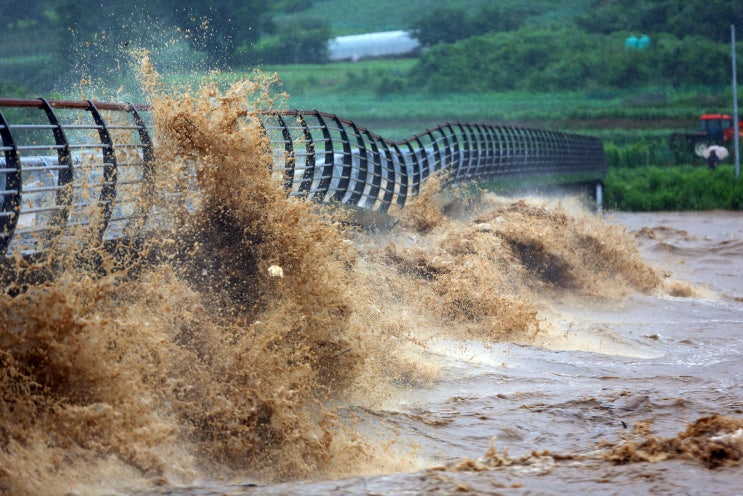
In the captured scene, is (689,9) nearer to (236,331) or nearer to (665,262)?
(665,262)

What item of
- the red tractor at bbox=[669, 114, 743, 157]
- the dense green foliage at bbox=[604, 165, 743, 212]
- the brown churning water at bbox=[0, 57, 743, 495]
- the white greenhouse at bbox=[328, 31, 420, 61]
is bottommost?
the dense green foliage at bbox=[604, 165, 743, 212]

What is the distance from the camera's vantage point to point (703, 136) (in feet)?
180

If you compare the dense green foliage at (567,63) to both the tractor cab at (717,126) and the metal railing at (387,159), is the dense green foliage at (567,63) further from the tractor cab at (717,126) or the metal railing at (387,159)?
the metal railing at (387,159)

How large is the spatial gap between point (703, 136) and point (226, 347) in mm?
52195

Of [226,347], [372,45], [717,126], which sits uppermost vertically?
[372,45]

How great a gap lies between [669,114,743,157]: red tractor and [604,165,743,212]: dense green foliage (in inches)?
212

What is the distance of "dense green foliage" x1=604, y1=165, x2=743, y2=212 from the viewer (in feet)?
144

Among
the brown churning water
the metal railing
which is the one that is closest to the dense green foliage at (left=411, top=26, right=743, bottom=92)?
the metal railing

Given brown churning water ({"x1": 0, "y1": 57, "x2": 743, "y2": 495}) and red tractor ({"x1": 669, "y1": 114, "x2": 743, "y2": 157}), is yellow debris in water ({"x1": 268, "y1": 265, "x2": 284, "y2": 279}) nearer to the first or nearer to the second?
brown churning water ({"x1": 0, "y1": 57, "x2": 743, "y2": 495})

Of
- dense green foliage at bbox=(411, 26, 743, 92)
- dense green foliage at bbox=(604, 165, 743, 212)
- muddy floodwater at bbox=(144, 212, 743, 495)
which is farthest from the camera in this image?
dense green foliage at bbox=(411, 26, 743, 92)

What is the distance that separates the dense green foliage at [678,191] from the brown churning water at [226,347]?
34273 millimetres

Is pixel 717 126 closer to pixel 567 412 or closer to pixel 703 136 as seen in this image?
pixel 703 136

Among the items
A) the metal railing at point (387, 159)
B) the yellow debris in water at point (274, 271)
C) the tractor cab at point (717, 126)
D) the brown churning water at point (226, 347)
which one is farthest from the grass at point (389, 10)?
the yellow debris in water at point (274, 271)

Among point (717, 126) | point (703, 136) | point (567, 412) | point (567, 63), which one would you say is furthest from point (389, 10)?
point (567, 412)
